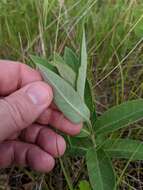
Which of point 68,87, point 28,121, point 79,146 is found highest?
point 68,87

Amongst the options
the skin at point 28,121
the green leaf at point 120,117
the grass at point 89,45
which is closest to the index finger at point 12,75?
the skin at point 28,121

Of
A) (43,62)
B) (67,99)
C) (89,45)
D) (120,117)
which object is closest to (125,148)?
(120,117)

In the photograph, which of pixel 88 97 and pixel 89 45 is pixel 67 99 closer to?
pixel 88 97

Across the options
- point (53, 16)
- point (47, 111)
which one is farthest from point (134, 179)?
point (53, 16)

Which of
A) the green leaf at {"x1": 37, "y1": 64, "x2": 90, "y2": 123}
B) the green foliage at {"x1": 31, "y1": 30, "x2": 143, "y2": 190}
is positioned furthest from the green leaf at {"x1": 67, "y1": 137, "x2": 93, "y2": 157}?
the green leaf at {"x1": 37, "y1": 64, "x2": 90, "y2": 123}

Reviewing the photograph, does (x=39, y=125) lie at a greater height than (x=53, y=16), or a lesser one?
lesser

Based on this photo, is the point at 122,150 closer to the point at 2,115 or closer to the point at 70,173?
the point at 70,173

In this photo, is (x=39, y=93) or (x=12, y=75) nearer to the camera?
(x=39, y=93)
